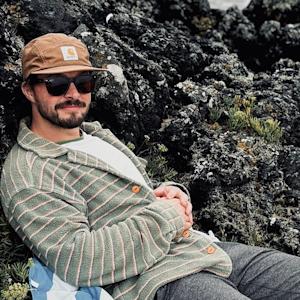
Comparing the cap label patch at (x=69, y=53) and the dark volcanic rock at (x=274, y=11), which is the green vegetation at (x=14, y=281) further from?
the dark volcanic rock at (x=274, y=11)

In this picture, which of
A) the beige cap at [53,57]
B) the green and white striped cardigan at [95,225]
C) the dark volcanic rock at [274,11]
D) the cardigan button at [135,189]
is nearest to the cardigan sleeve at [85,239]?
the green and white striped cardigan at [95,225]

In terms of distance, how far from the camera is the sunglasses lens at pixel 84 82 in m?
4.64

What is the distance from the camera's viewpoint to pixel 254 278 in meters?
4.53

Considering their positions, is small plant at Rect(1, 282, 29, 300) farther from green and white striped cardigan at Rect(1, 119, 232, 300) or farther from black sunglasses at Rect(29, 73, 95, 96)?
→ black sunglasses at Rect(29, 73, 95, 96)

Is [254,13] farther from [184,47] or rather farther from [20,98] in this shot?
[20,98]

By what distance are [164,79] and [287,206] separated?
1.75 metres

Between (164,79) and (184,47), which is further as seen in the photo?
(184,47)

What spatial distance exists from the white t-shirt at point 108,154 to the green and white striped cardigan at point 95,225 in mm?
149

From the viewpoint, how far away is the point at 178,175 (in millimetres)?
6340

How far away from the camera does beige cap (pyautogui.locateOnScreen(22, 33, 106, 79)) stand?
454 centimetres

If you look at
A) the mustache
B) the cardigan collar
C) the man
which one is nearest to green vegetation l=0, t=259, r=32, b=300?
the man

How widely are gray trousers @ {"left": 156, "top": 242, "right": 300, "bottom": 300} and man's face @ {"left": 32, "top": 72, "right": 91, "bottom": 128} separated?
53.3 inches

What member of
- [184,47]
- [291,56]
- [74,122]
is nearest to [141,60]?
[184,47]

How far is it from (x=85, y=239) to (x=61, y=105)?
3.53 feet
